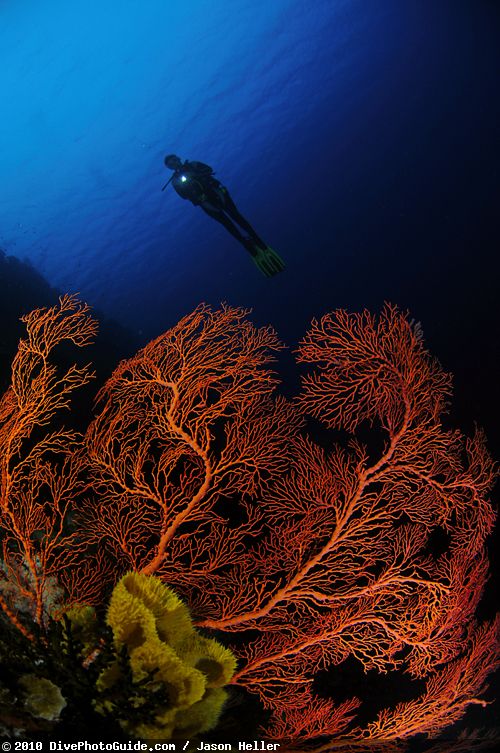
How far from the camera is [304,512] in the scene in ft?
12.1

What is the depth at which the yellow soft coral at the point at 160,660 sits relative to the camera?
6.41 feet

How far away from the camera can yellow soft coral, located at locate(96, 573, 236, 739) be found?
1.95 metres

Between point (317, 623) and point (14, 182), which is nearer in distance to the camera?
point (317, 623)

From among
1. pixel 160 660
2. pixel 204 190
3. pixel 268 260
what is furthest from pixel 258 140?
pixel 160 660

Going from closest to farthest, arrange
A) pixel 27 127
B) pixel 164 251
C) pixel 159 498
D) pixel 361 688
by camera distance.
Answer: pixel 159 498 → pixel 361 688 → pixel 27 127 → pixel 164 251

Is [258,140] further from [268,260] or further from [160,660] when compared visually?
[160,660]

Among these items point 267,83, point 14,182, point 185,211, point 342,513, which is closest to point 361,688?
point 342,513

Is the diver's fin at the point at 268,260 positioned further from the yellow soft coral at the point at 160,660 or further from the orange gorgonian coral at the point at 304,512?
the yellow soft coral at the point at 160,660

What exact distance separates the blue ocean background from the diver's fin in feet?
44.8

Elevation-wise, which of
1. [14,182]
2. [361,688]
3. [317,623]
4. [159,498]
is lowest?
[361,688]

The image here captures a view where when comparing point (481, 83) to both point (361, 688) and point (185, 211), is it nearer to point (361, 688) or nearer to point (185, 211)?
point (185, 211)

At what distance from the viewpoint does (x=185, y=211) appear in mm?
39156

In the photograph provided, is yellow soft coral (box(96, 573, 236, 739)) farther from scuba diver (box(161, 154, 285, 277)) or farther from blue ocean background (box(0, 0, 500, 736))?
blue ocean background (box(0, 0, 500, 736))

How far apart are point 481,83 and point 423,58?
6235mm
